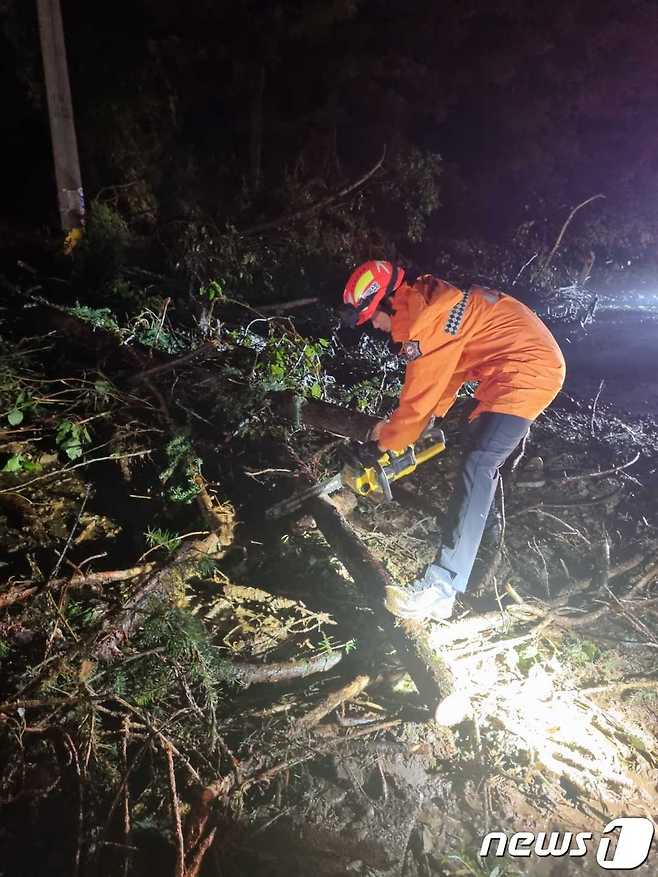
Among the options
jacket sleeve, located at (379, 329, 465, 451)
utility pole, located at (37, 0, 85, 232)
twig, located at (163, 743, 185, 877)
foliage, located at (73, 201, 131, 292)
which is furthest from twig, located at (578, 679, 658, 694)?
utility pole, located at (37, 0, 85, 232)

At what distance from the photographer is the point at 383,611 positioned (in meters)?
2.96

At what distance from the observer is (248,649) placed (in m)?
2.81

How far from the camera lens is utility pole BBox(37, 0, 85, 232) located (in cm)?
593

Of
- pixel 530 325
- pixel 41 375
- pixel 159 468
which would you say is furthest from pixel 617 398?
pixel 41 375

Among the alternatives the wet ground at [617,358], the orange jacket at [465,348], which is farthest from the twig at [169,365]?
the wet ground at [617,358]

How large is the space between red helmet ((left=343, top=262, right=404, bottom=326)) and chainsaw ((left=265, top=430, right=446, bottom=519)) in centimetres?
92

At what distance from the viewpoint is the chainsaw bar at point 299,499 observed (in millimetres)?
3465

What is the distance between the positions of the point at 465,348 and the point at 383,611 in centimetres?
160

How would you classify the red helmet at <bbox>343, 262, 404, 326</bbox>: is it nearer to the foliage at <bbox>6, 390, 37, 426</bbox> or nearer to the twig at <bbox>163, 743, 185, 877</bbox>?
the foliage at <bbox>6, 390, 37, 426</bbox>

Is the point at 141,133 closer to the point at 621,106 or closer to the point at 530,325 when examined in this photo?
the point at 530,325

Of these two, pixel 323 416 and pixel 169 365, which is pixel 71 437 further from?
pixel 323 416

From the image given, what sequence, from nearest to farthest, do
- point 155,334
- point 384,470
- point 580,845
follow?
point 580,845, point 384,470, point 155,334

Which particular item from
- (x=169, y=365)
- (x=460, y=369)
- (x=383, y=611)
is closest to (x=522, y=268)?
(x=460, y=369)

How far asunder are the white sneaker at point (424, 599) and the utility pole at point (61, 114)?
6361mm
